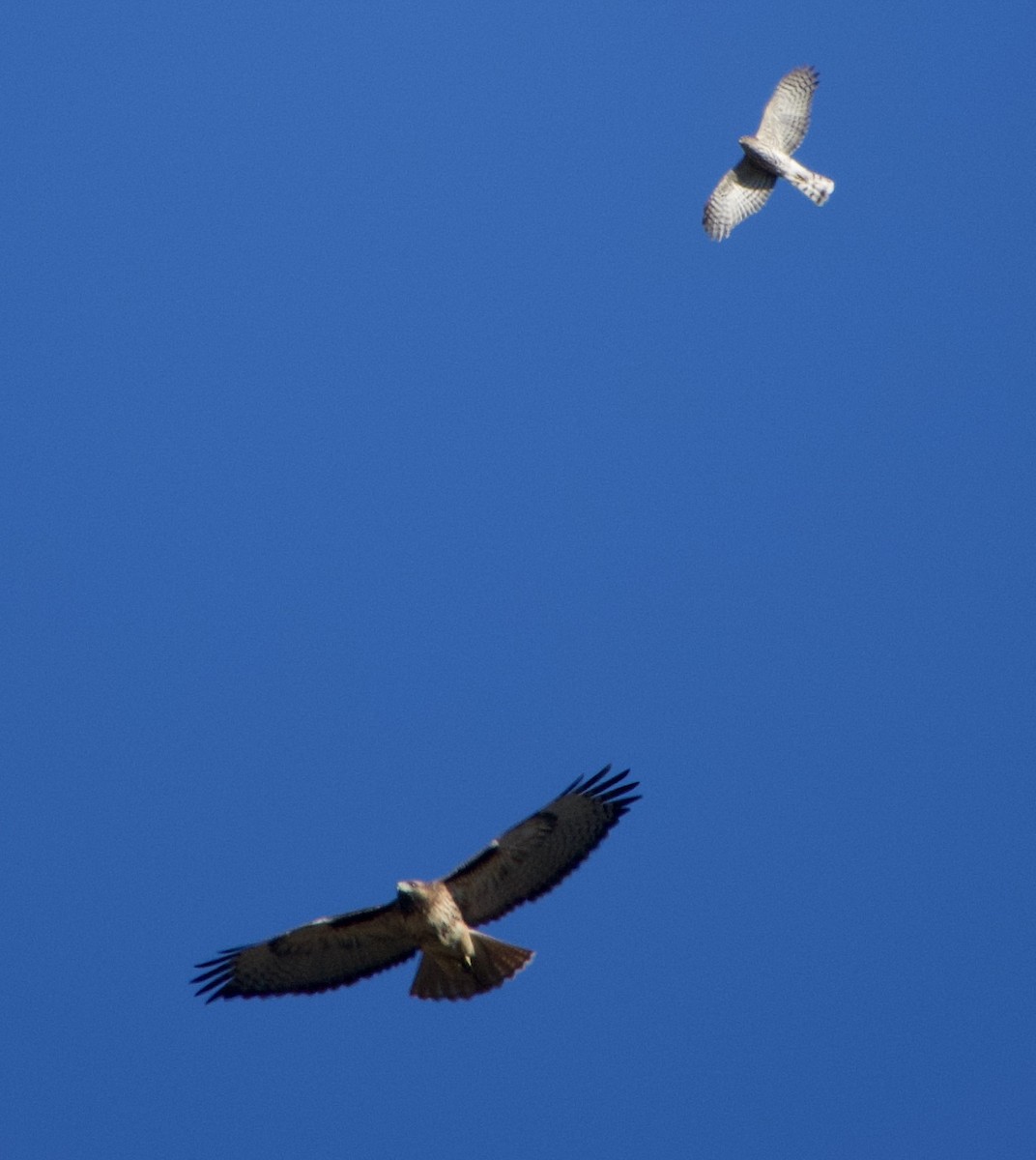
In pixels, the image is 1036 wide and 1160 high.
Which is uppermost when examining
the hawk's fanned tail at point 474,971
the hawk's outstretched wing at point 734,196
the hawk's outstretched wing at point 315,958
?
the hawk's outstretched wing at point 734,196

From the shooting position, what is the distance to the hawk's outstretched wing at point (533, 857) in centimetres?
1080

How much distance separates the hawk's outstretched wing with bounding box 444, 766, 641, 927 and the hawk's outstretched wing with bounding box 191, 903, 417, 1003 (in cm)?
45

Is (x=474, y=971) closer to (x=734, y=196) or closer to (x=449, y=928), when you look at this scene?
(x=449, y=928)

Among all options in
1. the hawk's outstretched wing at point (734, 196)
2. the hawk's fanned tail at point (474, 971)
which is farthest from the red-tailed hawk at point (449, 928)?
the hawk's outstretched wing at point (734, 196)

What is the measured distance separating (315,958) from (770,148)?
Answer: 748cm

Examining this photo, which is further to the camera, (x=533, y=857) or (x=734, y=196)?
(x=734, y=196)

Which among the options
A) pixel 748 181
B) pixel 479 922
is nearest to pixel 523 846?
pixel 479 922

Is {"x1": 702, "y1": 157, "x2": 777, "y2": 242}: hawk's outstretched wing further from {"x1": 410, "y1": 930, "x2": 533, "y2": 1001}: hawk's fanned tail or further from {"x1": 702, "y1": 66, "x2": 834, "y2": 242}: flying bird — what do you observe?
{"x1": 410, "y1": 930, "x2": 533, "y2": 1001}: hawk's fanned tail

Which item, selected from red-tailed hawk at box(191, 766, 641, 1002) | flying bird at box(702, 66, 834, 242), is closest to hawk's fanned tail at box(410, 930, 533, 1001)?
red-tailed hawk at box(191, 766, 641, 1002)

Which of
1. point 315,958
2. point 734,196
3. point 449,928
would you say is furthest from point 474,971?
point 734,196

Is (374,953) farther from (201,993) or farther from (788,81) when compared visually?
(788,81)

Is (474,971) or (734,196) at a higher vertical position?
(734,196)

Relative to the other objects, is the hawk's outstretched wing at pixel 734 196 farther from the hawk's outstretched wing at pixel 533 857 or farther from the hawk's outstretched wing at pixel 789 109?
the hawk's outstretched wing at pixel 533 857

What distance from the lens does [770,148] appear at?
15.0 meters
